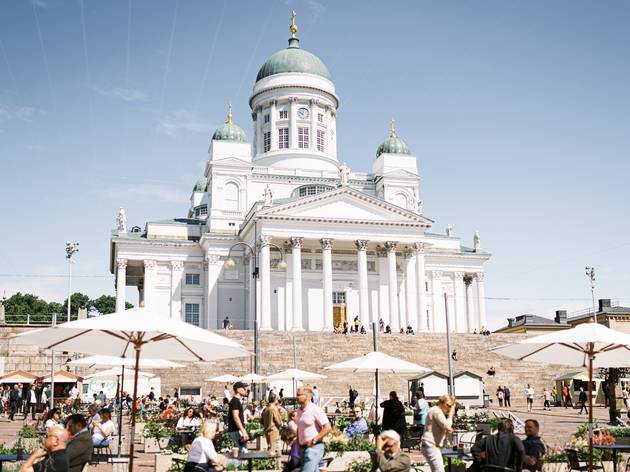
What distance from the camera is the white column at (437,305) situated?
67.9 m

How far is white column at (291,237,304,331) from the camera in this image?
55750mm

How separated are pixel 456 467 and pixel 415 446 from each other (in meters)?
5.90

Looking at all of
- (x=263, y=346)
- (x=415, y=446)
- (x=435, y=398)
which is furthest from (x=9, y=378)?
(x=415, y=446)

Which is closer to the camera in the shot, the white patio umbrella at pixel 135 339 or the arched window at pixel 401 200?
the white patio umbrella at pixel 135 339

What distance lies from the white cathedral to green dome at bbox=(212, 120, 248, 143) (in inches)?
4.8

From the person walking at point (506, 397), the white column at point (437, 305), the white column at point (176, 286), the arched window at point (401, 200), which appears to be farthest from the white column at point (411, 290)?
the white column at point (176, 286)

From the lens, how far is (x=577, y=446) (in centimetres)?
1577

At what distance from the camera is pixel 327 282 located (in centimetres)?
5681

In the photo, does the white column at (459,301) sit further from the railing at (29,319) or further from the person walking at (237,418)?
the person walking at (237,418)

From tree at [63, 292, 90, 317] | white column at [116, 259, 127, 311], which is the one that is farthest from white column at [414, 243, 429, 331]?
tree at [63, 292, 90, 317]

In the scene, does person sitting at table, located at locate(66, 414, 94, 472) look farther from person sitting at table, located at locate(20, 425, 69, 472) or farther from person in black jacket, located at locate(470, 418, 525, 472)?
person in black jacket, located at locate(470, 418, 525, 472)

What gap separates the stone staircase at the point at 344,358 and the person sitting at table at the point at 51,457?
100ft

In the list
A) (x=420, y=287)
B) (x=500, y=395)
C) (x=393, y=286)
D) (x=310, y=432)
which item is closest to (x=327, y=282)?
(x=393, y=286)

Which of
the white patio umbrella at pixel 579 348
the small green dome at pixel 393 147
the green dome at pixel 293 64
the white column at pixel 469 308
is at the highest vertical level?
the green dome at pixel 293 64
